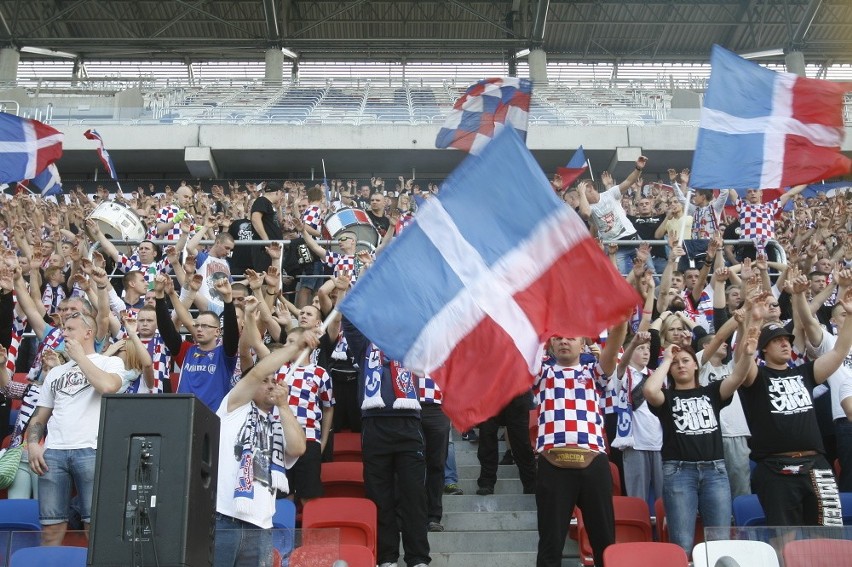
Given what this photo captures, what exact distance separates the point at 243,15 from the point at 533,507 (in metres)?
26.5

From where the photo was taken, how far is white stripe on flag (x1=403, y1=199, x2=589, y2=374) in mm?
4590

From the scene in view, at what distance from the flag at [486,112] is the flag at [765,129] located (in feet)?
9.35

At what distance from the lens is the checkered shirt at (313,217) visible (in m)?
12.2

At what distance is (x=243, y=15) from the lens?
31.1 m

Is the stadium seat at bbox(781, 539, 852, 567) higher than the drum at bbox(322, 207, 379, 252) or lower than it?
lower

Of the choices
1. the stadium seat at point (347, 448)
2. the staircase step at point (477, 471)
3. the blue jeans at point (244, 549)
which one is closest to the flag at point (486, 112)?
the staircase step at point (477, 471)

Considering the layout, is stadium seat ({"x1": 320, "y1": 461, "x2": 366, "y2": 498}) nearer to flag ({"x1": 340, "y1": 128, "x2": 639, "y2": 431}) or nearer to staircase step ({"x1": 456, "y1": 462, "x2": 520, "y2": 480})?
staircase step ({"x1": 456, "y1": 462, "x2": 520, "y2": 480})

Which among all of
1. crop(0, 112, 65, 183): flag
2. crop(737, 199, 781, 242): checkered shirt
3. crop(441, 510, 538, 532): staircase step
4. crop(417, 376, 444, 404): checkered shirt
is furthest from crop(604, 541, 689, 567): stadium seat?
crop(0, 112, 65, 183): flag

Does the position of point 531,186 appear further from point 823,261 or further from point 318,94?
point 318,94

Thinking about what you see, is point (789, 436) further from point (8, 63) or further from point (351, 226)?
point (8, 63)

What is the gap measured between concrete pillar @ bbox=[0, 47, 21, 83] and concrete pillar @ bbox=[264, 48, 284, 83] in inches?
297

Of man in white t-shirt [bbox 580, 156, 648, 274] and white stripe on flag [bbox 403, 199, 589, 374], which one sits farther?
man in white t-shirt [bbox 580, 156, 648, 274]

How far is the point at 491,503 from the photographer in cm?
768

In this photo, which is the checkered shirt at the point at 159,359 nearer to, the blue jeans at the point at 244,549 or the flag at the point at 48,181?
the blue jeans at the point at 244,549
